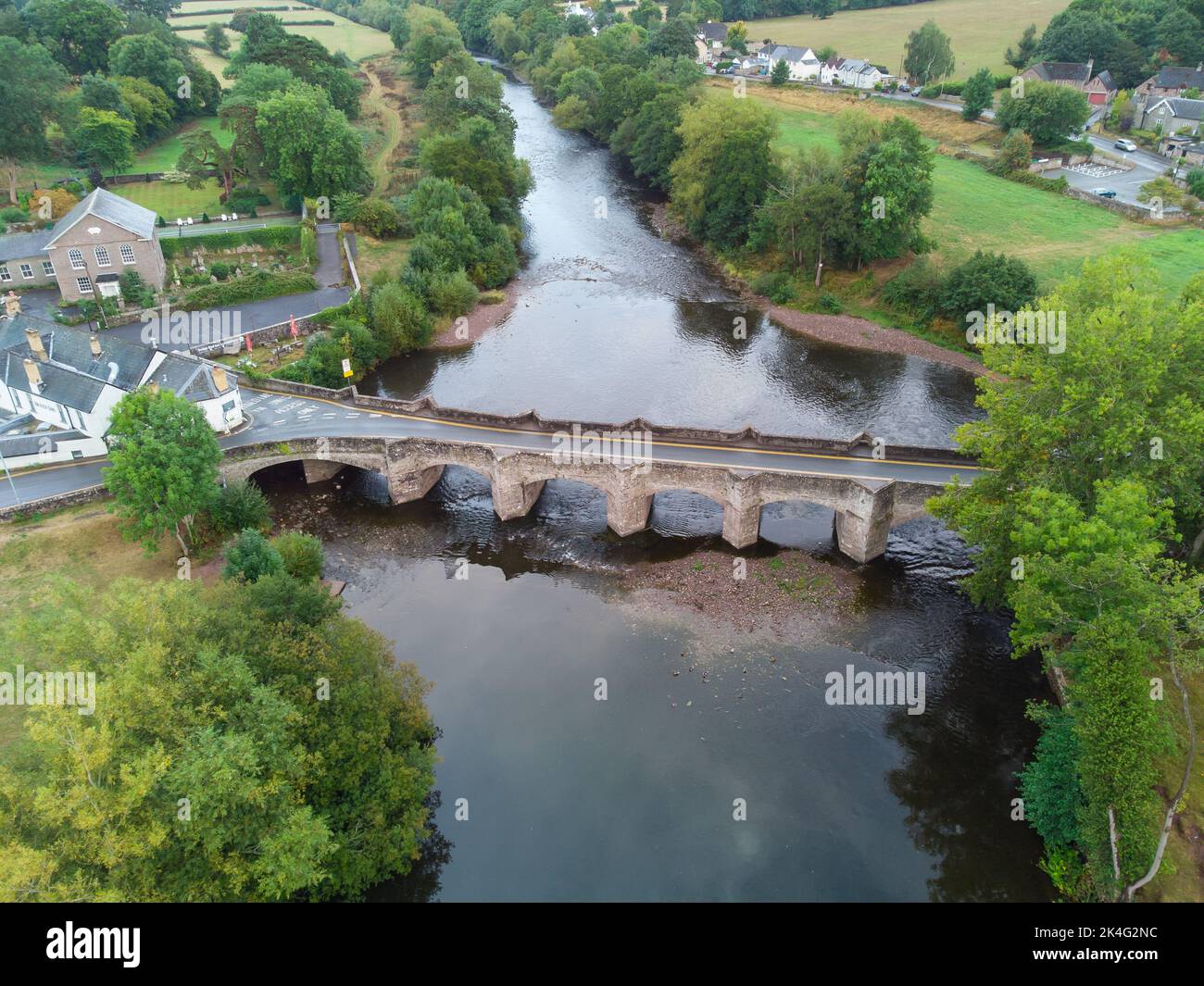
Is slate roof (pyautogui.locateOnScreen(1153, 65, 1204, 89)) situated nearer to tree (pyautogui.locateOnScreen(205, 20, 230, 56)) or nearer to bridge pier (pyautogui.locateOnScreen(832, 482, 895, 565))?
bridge pier (pyautogui.locateOnScreen(832, 482, 895, 565))

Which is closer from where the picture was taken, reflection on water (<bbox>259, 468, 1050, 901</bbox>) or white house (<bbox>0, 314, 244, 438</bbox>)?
reflection on water (<bbox>259, 468, 1050, 901</bbox>)

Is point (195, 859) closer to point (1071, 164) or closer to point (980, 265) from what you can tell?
point (980, 265)

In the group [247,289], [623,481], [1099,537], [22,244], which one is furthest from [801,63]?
[1099,537]

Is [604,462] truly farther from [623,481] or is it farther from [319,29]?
[319,29]

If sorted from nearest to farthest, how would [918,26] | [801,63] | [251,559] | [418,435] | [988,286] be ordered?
[251,559] < [418,435] < [988,286] < [801,63] < [918,26]

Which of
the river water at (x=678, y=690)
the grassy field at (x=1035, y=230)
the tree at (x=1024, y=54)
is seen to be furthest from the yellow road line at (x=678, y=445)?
the tree at (x=1024, y=54)

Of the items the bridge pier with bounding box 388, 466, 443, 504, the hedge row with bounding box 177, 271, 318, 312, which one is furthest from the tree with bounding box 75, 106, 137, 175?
the bridge pier with bounding box 388, 466, 443, 504

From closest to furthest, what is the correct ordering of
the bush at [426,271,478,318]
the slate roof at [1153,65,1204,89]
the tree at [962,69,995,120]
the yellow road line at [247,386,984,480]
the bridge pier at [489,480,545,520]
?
1. the yellow road line at [247,386,984,480]
2. the bridge pier at [489,480,545,520]
3. the bush at [426,271,478,318]
4. the slate roof at [1153,65,1204,89]
5. the tree at [962,69,995,120]
